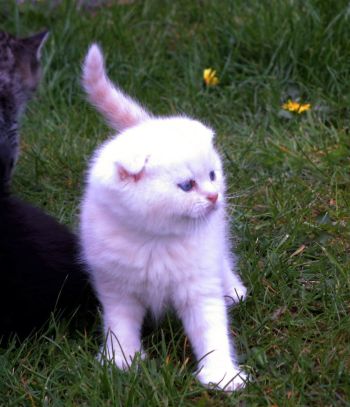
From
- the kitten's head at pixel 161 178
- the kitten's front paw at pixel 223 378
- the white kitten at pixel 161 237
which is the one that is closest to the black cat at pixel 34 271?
the white kitten at pixel 161 237

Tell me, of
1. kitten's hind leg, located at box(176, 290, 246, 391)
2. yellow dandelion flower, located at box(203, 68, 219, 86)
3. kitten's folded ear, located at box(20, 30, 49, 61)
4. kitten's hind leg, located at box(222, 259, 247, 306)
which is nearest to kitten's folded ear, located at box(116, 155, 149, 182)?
kitten's hind leg, located at box(176, 290, 246, 391)

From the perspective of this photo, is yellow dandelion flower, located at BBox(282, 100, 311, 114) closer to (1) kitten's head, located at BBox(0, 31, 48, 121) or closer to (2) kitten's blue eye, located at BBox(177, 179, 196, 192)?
(1) kitten's head, located at BBox(0, 31, 48, 121)

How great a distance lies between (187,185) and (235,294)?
1.84 feet

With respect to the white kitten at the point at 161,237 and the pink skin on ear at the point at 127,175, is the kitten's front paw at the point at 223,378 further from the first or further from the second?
the pink skin on ear at the point at 127,175

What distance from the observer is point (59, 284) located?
2404 mm

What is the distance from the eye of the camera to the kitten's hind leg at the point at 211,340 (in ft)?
6.92

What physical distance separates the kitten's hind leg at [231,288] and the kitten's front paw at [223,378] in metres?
0.32

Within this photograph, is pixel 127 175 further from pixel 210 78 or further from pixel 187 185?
pixel 210 78

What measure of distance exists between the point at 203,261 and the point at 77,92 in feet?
6.77

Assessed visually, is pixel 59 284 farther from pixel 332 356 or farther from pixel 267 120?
pixel 267 120

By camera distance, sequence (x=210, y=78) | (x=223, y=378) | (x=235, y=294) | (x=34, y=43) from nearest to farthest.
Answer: (x=223, y=378) → (x=235, y=294) → (x=34, y=43) → (x=210, y=78)

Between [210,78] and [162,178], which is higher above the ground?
[162,178]

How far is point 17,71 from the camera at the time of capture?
140 inches

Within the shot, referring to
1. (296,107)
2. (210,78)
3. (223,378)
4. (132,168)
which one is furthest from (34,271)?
(210,78)
